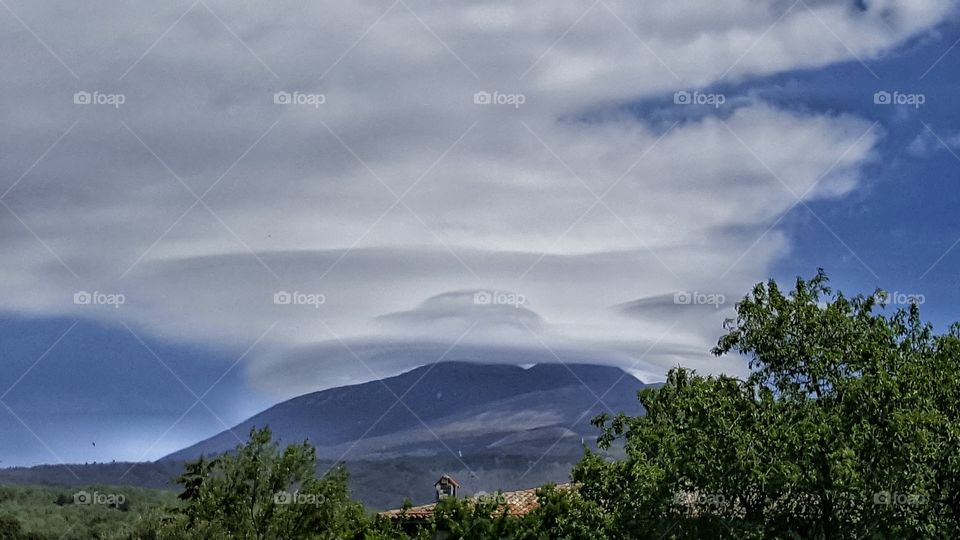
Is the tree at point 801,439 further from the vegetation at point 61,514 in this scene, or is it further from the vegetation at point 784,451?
the vegetation at point 61,514

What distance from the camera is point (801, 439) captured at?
24797 mm

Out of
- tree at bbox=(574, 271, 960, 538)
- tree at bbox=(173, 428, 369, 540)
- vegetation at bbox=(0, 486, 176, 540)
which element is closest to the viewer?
tree at bbox=(574, 271, 960, 538)

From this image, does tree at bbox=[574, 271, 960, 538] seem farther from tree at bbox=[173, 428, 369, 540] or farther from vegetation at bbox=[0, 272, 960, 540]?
tree at bbox=[173, 428, 369, 540]

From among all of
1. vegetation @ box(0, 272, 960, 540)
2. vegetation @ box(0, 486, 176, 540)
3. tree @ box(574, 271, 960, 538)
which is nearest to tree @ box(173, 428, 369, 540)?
vegetation @ box(0, 272, 960, 540)

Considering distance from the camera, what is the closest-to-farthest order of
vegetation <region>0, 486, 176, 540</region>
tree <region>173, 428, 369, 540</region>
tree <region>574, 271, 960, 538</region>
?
tree <region>574, 271, 960, 538</region>, tree <region>173, 428, 369, 540</region>, vegetation <region>0, 486, 176, 540</region>

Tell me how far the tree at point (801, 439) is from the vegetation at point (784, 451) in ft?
0.12

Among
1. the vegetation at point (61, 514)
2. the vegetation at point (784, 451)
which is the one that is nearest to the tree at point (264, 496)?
the vegetation at point (784, 451)

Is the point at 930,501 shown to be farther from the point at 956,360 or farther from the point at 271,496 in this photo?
the point at 271,496

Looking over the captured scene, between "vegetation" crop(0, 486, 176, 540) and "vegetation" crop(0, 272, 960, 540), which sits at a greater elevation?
"vegetation" crop(0, 486, 176, 540)

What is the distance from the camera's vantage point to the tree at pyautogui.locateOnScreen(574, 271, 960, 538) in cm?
2448

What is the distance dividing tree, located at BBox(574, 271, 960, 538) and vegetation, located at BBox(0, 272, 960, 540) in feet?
0.12

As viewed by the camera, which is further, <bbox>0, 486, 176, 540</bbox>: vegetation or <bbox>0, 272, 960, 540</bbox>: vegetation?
<bbox>0, 486, 176, 540</bbox>: vegetation

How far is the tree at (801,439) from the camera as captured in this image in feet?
80.3

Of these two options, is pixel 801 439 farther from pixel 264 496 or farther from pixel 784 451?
pixel 264 496
